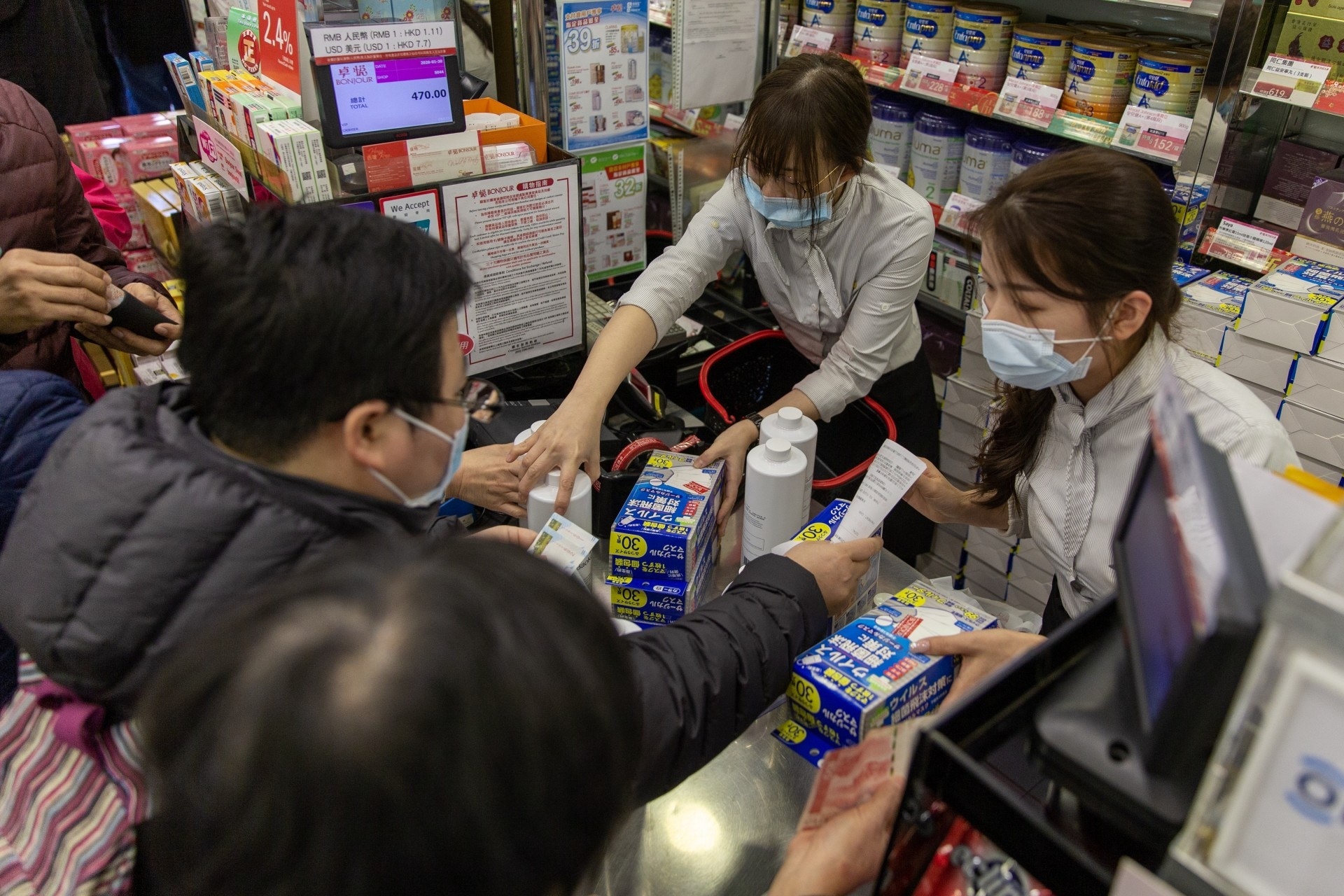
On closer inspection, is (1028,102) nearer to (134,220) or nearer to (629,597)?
(629,597)

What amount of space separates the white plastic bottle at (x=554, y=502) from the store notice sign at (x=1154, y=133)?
1.90 meters

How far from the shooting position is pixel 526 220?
2.18 m

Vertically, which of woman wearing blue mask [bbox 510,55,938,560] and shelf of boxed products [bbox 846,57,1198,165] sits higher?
shelf of boxed products [bbox 846,57,1198,165]

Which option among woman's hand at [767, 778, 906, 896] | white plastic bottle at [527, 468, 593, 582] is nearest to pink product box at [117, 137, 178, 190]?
white plastic bottle at [527, 468, 593, 582]

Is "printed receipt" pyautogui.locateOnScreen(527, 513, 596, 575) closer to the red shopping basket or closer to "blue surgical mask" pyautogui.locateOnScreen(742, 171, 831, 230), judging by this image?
the red shopping basket

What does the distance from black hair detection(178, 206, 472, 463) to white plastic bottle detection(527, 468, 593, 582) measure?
0.51 meters

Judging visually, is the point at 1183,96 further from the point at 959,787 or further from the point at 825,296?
the point at 959,787

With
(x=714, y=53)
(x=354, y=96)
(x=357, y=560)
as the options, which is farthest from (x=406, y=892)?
(x=714, y=53)

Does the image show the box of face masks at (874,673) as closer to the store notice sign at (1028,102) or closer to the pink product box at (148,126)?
the store notice sign at (1028,102)

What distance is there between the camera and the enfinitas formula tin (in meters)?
2.45

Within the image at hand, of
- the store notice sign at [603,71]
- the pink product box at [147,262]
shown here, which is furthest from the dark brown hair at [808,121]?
the pink product box at [147,262]

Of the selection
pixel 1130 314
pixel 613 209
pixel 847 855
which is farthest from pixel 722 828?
pixel 613 209

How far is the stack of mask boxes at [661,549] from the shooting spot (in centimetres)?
147

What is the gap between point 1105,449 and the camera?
167 cm
